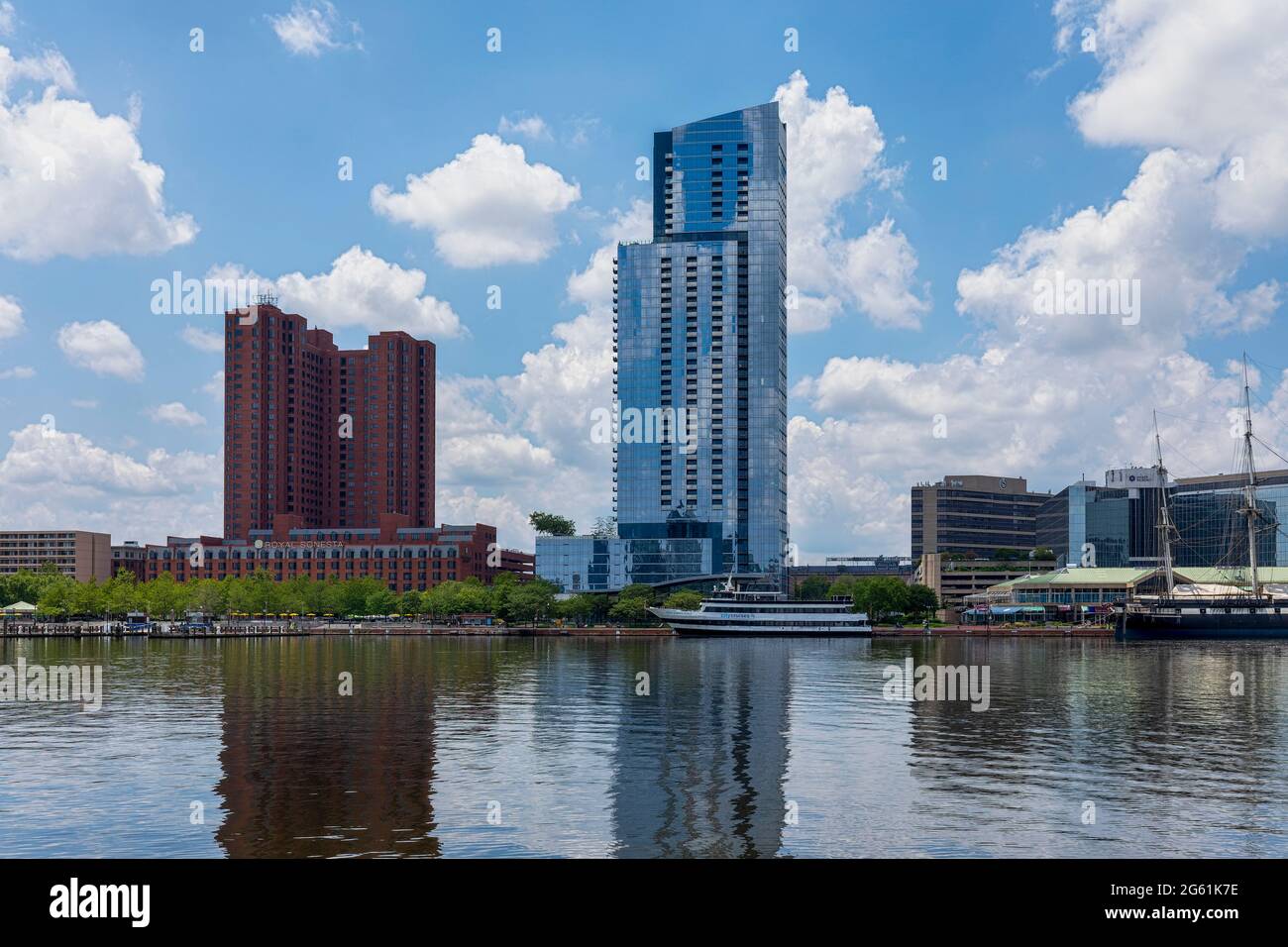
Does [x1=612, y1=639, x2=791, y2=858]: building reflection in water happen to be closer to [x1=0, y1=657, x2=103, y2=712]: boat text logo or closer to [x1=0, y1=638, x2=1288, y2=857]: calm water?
[x1=0, y1=638, x2=1288, y2=857]: calm water

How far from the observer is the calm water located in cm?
3241

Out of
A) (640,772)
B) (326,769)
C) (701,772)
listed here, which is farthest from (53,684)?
(701,772)

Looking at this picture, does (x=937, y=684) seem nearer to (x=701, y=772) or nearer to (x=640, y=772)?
(x=701, y=772)

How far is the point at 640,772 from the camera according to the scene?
43.7 metres

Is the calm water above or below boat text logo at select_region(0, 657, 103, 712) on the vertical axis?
above

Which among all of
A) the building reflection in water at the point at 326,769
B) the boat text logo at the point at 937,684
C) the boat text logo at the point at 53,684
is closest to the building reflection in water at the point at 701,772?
the building reflection in water at the point at 326,769

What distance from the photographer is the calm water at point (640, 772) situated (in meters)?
32.4

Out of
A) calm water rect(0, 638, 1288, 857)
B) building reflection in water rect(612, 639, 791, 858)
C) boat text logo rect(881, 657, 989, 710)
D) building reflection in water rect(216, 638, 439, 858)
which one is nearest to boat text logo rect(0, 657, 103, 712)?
calm water rect(0, 638, 1288, 857)

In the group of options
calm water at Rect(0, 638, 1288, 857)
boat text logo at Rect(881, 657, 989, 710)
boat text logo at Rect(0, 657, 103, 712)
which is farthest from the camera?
boat text logo at Rect(881, 657, 989, 710)

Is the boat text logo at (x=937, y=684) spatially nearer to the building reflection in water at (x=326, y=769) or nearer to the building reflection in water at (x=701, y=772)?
the building reflection in water at (x=701, y=772)

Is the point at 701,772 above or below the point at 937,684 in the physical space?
above
